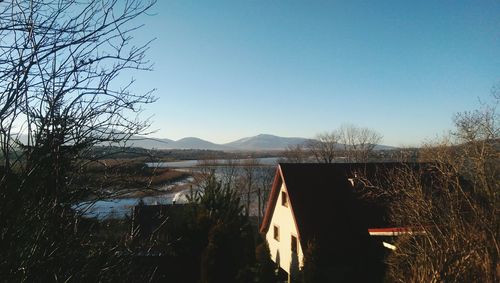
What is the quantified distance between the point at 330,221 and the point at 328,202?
121 cm

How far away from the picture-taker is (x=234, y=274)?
12164 mm

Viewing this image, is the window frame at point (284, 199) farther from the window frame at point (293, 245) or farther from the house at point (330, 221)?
the window frame at point (293, 245)

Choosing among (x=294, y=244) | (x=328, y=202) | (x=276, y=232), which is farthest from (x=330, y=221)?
(x=276, y=232)

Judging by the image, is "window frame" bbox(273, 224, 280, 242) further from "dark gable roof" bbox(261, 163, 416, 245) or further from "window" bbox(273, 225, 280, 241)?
"dark gable roof" bbox(261, 163, 416, 245)

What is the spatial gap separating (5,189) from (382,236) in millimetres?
14755

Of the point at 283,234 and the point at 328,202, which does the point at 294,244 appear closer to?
the point at 283,234

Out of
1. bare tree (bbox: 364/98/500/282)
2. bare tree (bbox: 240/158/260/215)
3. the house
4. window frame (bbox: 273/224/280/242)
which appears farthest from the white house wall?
bare tree (bbox: 240/158/260/215)

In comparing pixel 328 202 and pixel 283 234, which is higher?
pixel 328 202

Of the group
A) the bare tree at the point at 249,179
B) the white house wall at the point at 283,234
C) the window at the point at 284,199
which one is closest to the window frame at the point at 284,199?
the window at the point at 284,199

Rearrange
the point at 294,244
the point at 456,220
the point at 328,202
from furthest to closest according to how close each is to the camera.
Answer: the point at 294,244, the point at 328,202, the point at 456,220

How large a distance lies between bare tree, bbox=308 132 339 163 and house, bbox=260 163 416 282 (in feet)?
101

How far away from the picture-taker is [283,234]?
58.3 feet

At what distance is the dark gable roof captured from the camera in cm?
1514

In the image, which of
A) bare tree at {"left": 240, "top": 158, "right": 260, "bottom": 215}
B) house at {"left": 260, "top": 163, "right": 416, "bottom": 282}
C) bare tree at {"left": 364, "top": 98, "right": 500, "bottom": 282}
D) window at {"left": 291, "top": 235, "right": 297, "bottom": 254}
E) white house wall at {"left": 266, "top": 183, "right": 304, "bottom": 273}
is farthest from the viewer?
bare tree at {"left": 240, "top": 158, "right": 260, "bottom": 215}
